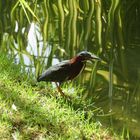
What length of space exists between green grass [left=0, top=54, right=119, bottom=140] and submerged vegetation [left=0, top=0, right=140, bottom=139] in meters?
0.02

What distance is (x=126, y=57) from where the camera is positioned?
5.09 m

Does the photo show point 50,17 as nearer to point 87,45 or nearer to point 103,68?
point 87,45

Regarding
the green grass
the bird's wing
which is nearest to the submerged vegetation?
the green grass

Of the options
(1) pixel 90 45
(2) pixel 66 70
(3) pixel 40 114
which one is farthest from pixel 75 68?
(1) pixel 90 45

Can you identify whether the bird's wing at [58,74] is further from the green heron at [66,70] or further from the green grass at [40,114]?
the green grass at [40,114]

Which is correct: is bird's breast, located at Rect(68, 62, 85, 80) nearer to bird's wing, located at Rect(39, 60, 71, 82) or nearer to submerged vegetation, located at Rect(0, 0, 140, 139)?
bird's wing, located at Rect(39, 60, 71, 82)

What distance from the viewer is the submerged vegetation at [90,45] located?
12.8ft

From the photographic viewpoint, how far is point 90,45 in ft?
17.5

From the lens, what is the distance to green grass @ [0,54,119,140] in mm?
3080

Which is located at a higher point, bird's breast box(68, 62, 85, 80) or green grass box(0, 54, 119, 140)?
bird's breast box(68, 62, 85, 80)

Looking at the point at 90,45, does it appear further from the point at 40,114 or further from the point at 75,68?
the point at 40,114

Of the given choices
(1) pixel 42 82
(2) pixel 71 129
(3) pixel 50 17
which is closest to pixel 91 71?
(1) pixel 42 82

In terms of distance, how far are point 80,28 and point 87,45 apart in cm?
68

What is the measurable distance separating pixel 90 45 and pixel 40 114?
217 cm
